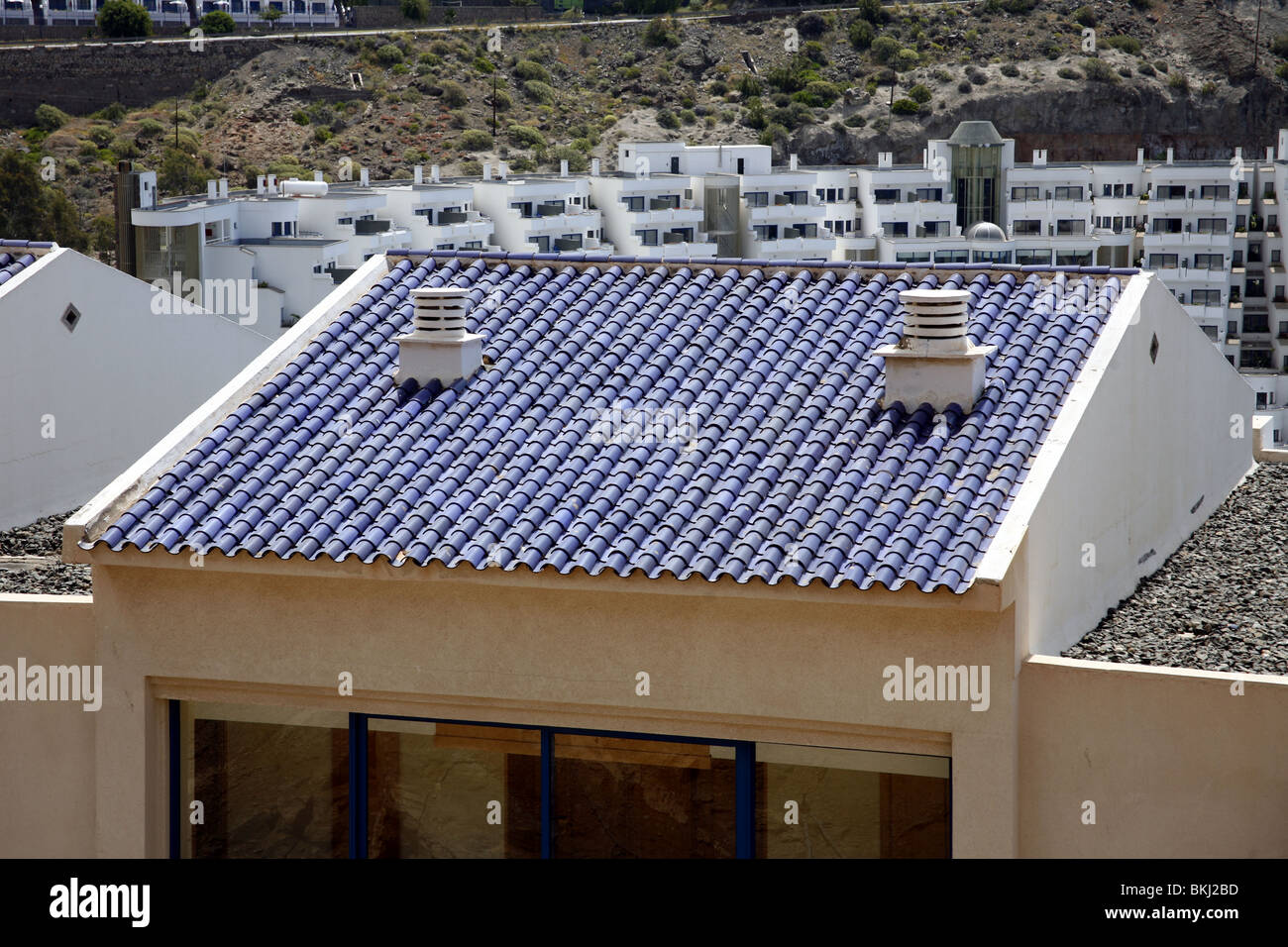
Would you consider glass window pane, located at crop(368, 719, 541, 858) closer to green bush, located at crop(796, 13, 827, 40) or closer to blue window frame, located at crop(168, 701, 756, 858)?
blue window frame, located at crop(168, 701, 756, 858)

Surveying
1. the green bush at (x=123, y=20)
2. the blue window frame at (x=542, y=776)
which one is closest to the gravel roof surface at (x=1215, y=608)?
the blue window frame at (x=542, y=776)

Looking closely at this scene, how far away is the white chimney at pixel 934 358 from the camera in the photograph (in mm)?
11555

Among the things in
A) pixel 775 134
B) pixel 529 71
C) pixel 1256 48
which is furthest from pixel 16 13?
pixel 1256 48

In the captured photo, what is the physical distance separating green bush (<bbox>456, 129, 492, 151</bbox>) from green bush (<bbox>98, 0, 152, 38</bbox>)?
1170 inches

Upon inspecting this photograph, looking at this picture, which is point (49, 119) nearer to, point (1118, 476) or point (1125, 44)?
point (1125, 44)

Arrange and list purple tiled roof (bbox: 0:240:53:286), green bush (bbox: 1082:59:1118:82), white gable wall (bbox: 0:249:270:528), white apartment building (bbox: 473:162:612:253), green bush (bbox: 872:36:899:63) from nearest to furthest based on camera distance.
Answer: white gable wall (bbox: 0:249:270:528) → purple tiled roof (bbox: 0:240:53:286) → white apartment building (bbox: 473:162:612:253) → green bush (bbox: 1082:59:1118:82) → green bush (bbox: 872:36:899:63)

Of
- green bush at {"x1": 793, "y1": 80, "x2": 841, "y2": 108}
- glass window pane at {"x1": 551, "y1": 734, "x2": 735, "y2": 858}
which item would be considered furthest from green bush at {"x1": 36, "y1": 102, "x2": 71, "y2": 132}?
glass window pane at {"x1": 551, "y1": 734, "x2": 735, "y2": 858}

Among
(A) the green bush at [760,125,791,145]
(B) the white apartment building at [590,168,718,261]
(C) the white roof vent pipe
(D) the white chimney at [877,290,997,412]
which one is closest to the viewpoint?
(D) the white chimney at [877,290,997,412]

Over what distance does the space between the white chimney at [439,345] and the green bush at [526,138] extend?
9782 cm

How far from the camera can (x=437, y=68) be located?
11800 cm

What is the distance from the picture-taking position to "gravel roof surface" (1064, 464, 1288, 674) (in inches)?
458

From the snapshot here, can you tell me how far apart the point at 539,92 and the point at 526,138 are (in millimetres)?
9707

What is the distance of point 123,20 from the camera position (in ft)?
396
